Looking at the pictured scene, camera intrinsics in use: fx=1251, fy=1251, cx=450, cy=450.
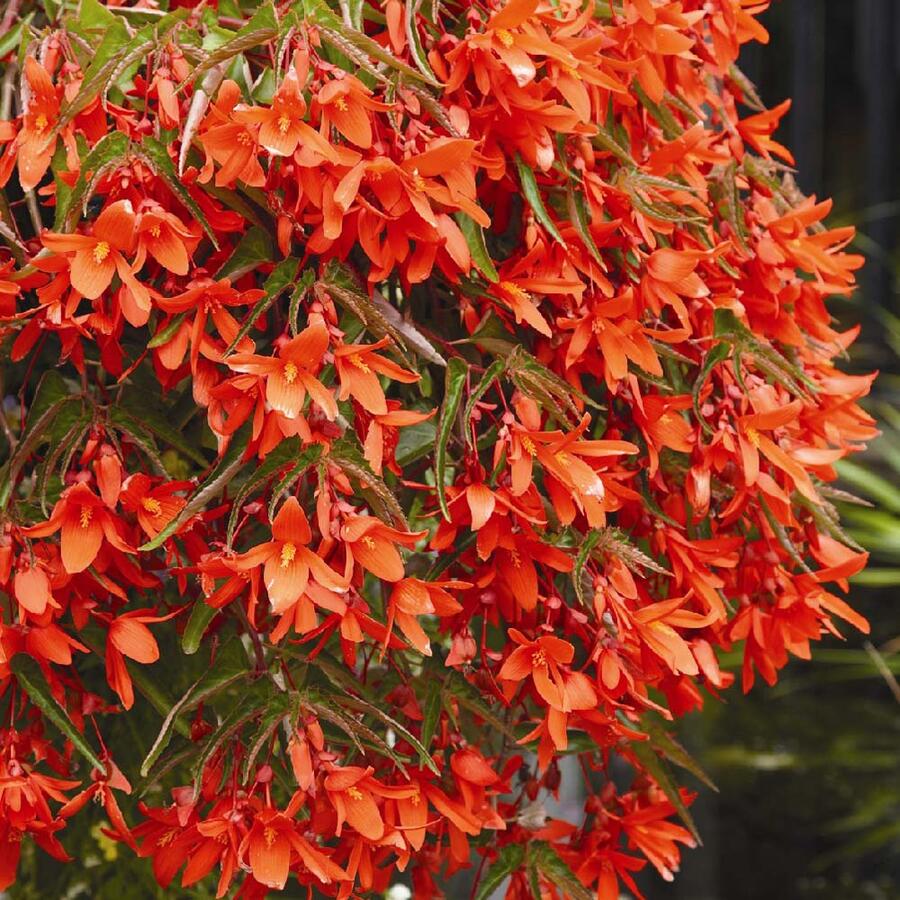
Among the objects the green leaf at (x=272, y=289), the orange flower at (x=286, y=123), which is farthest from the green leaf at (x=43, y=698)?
the orange flower at (x=286, y=123)

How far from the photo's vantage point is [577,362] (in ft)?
2.84

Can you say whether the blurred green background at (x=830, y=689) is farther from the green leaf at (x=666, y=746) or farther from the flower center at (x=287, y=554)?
the flower center at (x=287, y=554)

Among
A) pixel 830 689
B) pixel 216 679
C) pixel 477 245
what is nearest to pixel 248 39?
pixel 477 245

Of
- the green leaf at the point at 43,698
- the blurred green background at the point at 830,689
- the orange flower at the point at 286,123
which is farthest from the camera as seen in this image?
the blurred green background at the point at 830,689

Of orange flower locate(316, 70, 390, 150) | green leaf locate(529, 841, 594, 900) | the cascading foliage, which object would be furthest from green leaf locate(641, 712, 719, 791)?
orange flower locate(316, 70, 390, 150)

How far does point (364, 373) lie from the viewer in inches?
29.0

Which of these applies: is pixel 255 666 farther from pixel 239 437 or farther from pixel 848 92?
pixel 848 92

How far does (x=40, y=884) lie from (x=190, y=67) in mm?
731

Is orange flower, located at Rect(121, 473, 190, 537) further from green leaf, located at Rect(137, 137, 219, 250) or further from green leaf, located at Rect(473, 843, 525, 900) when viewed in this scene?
green leaf, located at Rect(473, 843, 525, 900)

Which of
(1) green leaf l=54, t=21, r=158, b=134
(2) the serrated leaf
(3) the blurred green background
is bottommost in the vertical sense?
(3) the blurred green background

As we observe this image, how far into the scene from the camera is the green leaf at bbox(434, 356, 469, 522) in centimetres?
75

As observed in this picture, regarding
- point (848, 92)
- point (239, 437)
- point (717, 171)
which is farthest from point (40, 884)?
point (848, 92)

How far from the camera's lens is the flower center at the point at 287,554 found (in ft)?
2.30

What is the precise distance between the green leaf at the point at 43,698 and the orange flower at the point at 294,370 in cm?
26
